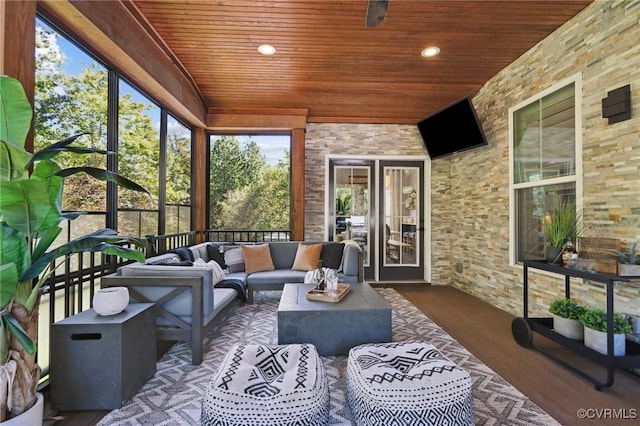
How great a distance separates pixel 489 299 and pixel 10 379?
4779 mm

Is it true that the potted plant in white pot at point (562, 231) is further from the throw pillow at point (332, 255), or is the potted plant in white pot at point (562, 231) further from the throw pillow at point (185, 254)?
the throw pillow at point (185, 254)

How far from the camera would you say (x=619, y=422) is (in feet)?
6.02

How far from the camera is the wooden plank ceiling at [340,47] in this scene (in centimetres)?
289

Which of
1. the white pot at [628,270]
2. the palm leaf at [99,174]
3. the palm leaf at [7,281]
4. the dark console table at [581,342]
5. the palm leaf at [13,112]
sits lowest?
the dark console table at [581,342]

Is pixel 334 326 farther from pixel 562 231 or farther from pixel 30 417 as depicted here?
pixel 562 231

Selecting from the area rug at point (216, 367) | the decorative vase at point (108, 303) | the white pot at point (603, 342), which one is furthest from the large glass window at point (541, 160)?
the decorative vase at point (108, 303)

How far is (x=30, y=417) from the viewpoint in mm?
1493

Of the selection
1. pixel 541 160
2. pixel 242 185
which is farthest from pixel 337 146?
pixel 541 160

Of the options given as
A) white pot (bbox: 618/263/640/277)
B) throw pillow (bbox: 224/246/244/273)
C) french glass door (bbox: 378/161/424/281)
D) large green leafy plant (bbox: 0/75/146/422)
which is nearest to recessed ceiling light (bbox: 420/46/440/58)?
french glass door (bbox: 378/161/424/281)

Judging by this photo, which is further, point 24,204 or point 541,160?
point 541,160

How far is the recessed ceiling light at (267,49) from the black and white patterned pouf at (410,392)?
335 centimetres

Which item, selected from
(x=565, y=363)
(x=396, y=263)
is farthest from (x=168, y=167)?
(x=565, y=363)

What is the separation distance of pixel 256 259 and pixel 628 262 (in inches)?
147

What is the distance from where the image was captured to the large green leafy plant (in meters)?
1.41
